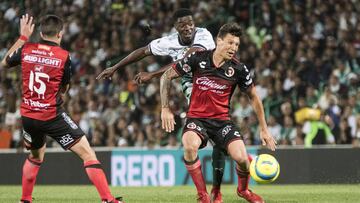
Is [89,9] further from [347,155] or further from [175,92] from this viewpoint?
[347,155]

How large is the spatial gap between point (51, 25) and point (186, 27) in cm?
250

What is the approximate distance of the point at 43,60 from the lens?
9195 mm

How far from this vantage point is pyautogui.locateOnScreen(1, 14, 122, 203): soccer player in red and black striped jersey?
9.20m

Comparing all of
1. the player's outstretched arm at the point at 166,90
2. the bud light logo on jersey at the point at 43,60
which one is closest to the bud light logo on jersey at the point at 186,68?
the player's outstretched arm at the point at 166,90

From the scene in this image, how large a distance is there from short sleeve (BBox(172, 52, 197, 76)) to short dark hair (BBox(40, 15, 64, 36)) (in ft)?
4.98

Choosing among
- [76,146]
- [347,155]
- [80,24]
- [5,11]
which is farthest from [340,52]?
[76,146]

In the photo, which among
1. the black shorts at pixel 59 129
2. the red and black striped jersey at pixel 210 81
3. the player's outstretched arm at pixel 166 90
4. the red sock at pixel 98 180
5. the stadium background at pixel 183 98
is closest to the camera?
the red sock at pixel 98 180

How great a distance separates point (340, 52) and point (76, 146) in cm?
1196

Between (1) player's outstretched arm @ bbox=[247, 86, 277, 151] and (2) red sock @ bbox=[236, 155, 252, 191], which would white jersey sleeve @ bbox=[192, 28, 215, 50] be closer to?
(1) player's outstretched arm @ bbox=[247, 86, 277, 151]

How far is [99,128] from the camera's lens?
62.8ft

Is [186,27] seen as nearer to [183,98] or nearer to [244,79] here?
[244,79]

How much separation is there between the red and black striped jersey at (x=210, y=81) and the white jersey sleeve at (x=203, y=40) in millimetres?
1091

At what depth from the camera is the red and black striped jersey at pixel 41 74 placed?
362 inches

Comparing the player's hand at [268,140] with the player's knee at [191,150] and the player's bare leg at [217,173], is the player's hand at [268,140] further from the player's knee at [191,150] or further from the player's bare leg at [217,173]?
the player's bare leg at [217,173]
